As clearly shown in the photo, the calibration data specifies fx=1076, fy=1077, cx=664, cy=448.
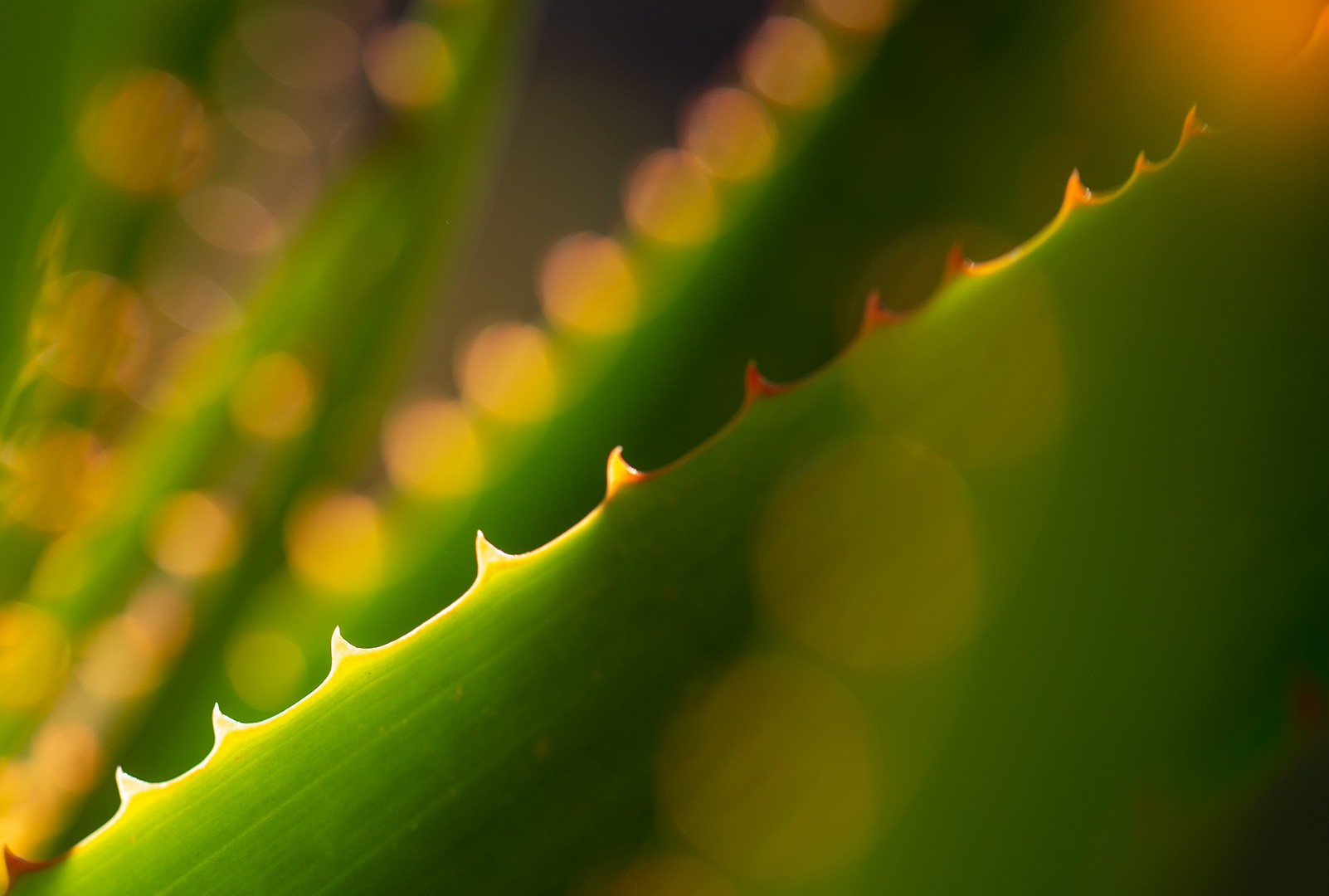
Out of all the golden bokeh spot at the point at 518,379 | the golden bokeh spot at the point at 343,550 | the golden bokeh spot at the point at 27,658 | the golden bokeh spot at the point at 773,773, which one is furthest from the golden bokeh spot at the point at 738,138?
the golden bokeh spot at the point at 27,658

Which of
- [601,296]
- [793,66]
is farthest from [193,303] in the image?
[793,66]

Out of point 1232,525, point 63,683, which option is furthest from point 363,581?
point 1232,525

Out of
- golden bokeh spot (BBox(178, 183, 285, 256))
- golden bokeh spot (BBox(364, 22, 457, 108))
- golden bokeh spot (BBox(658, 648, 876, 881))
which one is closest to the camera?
golden bokeh spot (BBox(658, 648, 876, 881))

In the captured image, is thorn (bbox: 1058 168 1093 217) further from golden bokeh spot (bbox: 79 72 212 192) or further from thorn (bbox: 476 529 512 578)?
golden bokeh spot (bbox: 79 72 212 192)

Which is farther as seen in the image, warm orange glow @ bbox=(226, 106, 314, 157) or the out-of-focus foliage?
warm orange glow @ bbox=(226, 106, 314, 157)

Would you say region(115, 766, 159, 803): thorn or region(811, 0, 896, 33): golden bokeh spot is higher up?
region(811, 0, 896, 33): golden bokeh spot

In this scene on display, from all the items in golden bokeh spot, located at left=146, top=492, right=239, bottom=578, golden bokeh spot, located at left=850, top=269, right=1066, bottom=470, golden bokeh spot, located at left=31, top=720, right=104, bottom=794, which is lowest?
golden bokeh spot, located at left=31, top=720, right=104, bottom=794

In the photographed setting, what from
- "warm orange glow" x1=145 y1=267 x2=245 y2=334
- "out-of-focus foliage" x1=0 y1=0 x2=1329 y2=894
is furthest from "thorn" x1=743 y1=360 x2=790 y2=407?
"warm orange glow" x1=145 y1=267 x2=245 y2=334

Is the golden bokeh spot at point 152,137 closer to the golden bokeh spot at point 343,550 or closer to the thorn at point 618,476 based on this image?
the golden bokeh spot at point 343,550

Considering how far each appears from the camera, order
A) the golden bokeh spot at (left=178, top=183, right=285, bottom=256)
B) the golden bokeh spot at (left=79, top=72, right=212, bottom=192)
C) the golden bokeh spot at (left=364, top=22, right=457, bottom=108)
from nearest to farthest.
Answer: the golden bokeh spot at (left=79, top=72, right=212, bottom=192) < the golden bokeh spot at (left=364, top=22, right=457, bottom=108) < the golden bokeh spot at (left=178, top=183, right=285, bottom=256)
